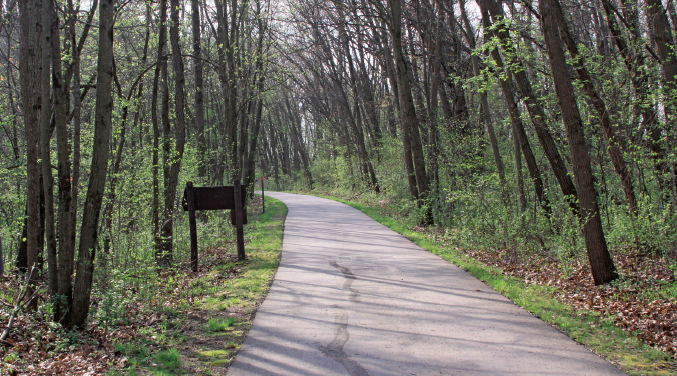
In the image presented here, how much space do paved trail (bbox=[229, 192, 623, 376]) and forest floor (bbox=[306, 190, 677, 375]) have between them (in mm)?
271

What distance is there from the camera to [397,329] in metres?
5.52

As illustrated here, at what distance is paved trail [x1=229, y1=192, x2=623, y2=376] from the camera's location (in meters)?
4.43

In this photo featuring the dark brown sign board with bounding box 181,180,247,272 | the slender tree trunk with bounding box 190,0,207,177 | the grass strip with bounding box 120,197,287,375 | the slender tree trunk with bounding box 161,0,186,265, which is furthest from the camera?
the slender tree trunk with bounding box 190,0,207,177

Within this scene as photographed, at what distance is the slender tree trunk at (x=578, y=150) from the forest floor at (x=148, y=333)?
514 cm

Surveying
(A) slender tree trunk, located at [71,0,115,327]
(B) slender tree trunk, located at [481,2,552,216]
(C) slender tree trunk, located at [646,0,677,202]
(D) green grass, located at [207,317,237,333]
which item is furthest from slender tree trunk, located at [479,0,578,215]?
(A) slender tree trunk, located at [71,0,115,327]

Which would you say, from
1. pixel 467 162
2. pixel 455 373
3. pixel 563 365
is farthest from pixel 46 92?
pixel 467 162

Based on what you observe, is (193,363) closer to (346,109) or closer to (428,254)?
(428,254)

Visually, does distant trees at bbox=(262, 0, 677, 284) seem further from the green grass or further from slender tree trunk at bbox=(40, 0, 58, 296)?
slender tree trunk at bbox=(40, 0, 58, 296)

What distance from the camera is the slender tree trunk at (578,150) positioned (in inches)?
289

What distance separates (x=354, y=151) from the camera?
35250 mm

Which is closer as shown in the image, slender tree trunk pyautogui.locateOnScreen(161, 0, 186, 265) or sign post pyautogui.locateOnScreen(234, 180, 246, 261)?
sign post pyautogui.locateOnScreen(234, 180, 246, 261)

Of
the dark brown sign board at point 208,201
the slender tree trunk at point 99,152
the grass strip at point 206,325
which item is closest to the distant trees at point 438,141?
the slender tree trunk at point 99,152

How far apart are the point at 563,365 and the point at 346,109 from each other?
28.2 m

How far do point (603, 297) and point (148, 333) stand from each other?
616 centimetres
